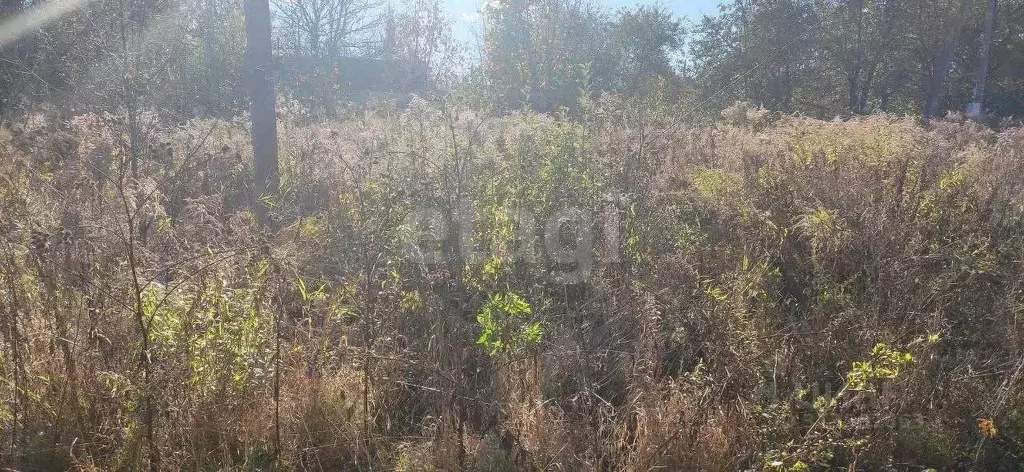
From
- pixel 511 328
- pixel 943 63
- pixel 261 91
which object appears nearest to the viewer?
pixel 511 328

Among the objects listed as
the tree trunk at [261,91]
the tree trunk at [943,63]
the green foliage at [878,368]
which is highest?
the tree trunk at [943,63]

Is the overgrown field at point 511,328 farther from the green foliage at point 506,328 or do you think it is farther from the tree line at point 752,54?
the tree line at point 752,54

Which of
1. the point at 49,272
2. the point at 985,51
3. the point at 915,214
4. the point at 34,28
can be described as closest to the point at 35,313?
the point at 49,272

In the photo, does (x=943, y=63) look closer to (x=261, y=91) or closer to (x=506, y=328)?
(x=261, y=91)

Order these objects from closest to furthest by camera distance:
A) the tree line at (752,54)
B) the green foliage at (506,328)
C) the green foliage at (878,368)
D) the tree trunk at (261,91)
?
the green foliage at (878,368) → the green foliage at (506,328) → the tree trunk at (261,91) → the tree line at (752,54)

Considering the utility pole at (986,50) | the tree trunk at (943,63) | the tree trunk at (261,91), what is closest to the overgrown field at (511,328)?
the tree trunk at (261,91)

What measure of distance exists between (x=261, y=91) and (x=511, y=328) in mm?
4166

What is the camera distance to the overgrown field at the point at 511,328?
7.92ft

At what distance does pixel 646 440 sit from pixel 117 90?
4.22 meters

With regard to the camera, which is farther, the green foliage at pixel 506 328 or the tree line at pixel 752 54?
the tree line at pixel 752 54

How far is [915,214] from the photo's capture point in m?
3.86

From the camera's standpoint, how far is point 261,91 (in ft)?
19.0

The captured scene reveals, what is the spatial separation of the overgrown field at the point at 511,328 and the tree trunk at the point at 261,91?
50.3 inches

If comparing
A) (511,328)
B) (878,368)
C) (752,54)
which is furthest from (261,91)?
(752,54)
